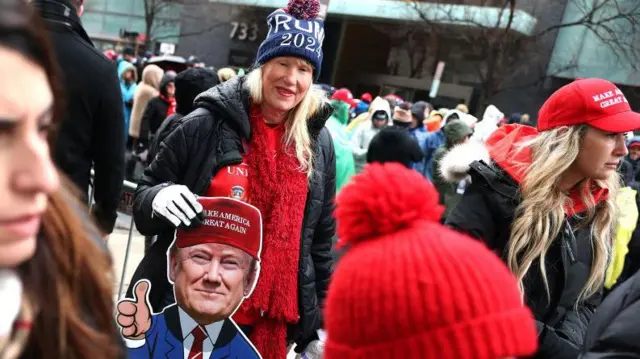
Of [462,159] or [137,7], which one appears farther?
[137,7]

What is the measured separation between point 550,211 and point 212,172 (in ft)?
4.26

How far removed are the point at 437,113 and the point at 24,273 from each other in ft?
26.9

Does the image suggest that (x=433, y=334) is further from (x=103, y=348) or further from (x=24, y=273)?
(x=24, y=273)

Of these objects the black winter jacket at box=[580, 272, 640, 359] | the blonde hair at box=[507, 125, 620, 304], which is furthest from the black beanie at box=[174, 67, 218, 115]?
the black winter jacket at box=[580, 272, 640, 359]

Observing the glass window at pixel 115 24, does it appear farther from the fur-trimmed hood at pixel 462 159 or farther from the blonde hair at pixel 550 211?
the blonde hair at pixel 550 211

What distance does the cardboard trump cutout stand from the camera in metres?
1.65

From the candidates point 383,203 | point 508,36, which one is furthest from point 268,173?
point 508,36

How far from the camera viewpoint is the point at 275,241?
186cm

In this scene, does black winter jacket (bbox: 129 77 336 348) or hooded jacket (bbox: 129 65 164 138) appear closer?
black winter jacket (bbox: 129 77 336 348)

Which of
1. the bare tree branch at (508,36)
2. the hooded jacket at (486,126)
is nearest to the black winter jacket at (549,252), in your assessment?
the hooded jacket at (486,126)

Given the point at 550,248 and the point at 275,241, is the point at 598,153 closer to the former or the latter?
the point at 550,248

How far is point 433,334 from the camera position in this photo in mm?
1002

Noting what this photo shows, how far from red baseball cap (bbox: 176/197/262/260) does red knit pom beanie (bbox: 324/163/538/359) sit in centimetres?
67

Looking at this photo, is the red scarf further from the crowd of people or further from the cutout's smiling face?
the cutout's smiling face
